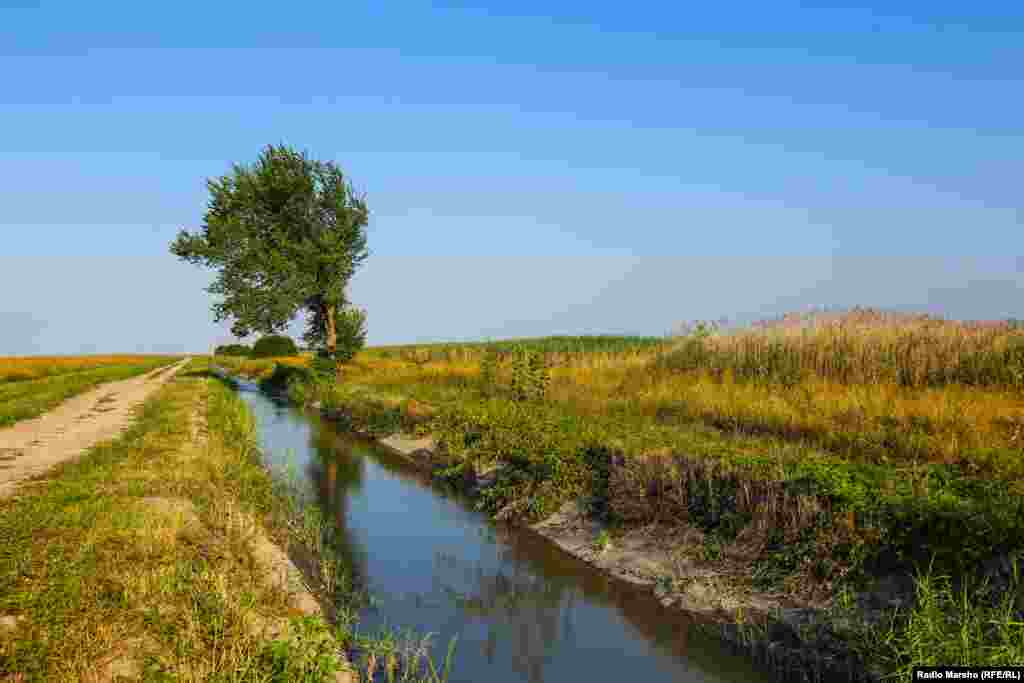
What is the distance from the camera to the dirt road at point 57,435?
33.9 feet

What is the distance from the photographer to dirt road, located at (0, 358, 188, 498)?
1034 centimetres

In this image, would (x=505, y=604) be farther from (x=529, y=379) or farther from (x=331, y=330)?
(x=331, y=330)

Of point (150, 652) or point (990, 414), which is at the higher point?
point (990, 414)

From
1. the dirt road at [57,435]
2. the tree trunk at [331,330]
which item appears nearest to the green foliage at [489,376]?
the dirt road at [57,435]

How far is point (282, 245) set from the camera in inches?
1227

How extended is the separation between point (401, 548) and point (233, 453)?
210 inches

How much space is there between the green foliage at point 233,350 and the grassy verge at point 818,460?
8205 centimetres

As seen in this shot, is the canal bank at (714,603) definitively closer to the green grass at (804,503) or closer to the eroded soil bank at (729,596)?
the eroded soil bank at (729,596)

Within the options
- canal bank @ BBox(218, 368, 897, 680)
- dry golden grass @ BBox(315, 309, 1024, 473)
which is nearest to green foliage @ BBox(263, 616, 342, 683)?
canal bank @ BBox(218, 368, 897, 680)

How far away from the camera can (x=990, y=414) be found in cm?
935

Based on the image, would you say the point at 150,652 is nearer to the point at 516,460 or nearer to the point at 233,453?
the point at 516,460

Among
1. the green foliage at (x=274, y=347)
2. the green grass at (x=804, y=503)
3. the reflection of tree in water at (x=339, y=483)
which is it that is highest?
the green foliage at (x=274, y=347)

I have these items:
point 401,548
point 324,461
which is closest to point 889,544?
point 401,548

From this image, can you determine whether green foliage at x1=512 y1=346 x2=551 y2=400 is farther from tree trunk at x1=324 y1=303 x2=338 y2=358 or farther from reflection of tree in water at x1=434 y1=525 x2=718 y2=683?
tree trunk at x1=324 y1=303 x2=338 y2=358
